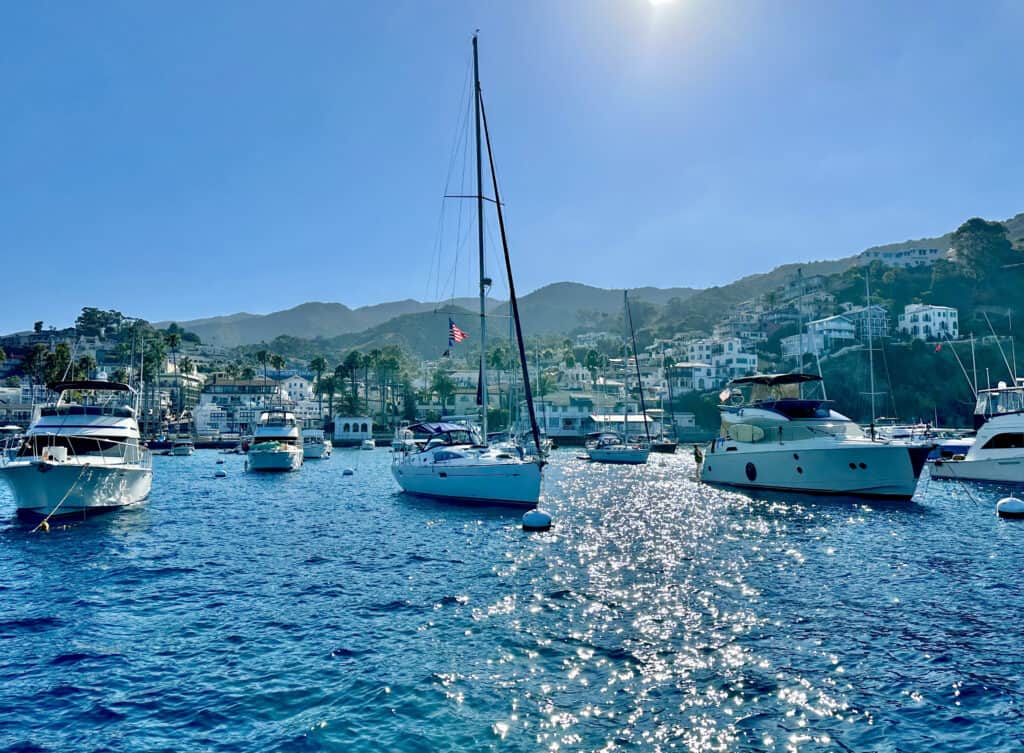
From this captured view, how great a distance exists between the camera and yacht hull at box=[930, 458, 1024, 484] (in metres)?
40.2

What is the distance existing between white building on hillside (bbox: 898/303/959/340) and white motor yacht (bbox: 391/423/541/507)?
14039 cm

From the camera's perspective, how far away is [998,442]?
41.5 metres

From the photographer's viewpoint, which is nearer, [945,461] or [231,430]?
[945,461]

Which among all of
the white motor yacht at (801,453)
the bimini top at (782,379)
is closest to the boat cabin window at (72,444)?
the white motor yacht at (801,453)

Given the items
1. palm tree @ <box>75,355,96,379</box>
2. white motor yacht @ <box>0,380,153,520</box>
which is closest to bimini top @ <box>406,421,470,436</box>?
white motor yacht @ <box>0,380,153,520</box>

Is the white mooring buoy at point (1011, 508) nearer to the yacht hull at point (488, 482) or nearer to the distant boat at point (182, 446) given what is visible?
the yacht hull at point (488, 482)

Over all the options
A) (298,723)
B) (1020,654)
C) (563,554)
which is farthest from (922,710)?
(563,554)

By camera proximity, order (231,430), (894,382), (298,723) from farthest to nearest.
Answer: (231,430)
(894,382)
(298,723)

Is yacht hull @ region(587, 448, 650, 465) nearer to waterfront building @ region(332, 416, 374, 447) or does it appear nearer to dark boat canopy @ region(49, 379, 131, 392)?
dark boat canopy @ region(49, 379, 131, 392)

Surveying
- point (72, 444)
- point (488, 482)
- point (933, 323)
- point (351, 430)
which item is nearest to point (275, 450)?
point (72, 444)

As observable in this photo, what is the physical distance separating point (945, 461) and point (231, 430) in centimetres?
13231

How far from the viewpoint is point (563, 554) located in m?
21.5

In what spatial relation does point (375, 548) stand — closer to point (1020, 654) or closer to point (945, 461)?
point (1020, 654)

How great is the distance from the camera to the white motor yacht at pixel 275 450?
200ft
